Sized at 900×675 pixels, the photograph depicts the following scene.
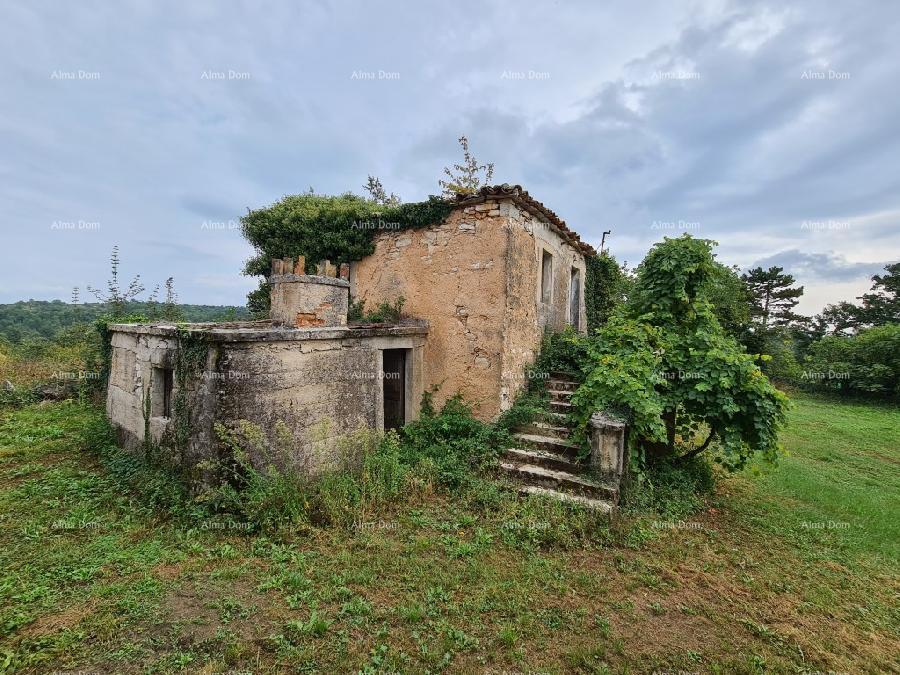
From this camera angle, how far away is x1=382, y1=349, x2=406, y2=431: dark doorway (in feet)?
24.4

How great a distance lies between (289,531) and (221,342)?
8.07 feet

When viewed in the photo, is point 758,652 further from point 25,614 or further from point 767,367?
point 767,367

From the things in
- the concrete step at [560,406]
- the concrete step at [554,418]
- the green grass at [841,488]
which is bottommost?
the green grass at [841,488]

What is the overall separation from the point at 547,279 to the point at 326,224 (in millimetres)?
5519

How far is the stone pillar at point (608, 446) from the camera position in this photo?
5527 mm

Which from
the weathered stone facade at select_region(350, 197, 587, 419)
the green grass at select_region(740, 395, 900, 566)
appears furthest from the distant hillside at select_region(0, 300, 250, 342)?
the green grass at select_region(740, 395, 900, 566)

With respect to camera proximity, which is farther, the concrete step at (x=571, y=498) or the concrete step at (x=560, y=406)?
the concrete step at (x=560, y=406)

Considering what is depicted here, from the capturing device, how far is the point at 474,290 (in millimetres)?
7152

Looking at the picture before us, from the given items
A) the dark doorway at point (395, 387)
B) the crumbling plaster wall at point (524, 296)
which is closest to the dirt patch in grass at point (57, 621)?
the dark doorway at point (395, 387)

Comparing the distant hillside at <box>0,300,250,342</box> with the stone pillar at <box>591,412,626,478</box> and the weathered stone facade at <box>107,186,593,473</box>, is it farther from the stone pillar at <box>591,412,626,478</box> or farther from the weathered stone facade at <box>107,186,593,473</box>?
the stone pillar at <box>591,412,626,478</box>

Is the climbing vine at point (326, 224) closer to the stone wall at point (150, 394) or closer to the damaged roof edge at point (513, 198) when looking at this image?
the damaged roof edge at point (513, 198)

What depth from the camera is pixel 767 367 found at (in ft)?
58.5

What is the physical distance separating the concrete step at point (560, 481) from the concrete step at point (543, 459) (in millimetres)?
67

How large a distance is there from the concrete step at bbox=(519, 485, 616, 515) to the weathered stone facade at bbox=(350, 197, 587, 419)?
5.63ft
